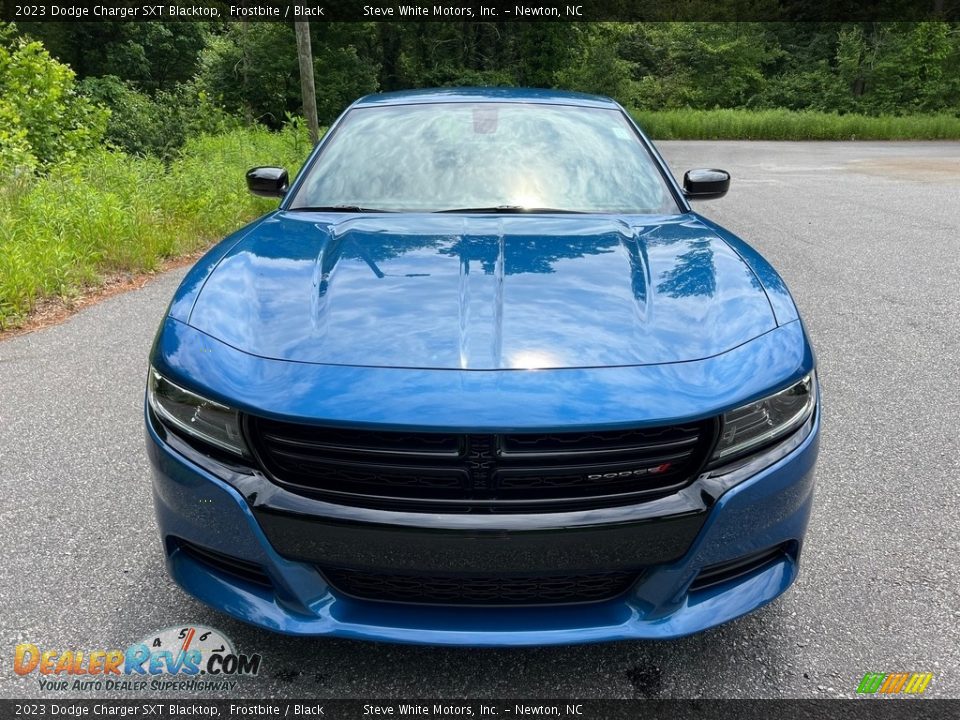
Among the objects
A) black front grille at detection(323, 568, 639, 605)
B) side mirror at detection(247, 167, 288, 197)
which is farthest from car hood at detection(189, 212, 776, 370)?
side mirror at detection(247, 167, 288, 197)

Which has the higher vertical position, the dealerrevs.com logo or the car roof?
the car roof

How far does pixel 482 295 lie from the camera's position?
1.96 metres

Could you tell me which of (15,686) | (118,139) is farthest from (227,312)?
(118,139)

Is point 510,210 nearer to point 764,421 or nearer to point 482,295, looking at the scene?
point 482,295

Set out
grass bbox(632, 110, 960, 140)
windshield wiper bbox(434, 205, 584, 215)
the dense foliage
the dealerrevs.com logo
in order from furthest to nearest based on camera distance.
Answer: the dense foliage → grass bbox(632, 110, 960, 140) → windshield wiper bbox(434, 205, 584, 215) → the dealerrevs.com logo

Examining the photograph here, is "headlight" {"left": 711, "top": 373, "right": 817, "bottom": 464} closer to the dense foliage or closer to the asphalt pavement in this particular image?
the asphalt pavement

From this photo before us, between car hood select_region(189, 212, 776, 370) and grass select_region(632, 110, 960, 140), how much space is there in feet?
92.1

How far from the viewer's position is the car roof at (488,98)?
340cm

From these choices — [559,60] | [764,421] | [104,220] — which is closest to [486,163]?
[764,421]

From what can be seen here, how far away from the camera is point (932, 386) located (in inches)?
156

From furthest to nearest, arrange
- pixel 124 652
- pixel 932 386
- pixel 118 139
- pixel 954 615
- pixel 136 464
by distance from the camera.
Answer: pixel 118 139
pixel 932 386
pixel 136 464
pixel 954 615
pixel 124 652

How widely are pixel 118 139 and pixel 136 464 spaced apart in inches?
735

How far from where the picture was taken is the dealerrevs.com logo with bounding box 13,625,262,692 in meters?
1.94

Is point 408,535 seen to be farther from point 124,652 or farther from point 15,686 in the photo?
point 15,686
